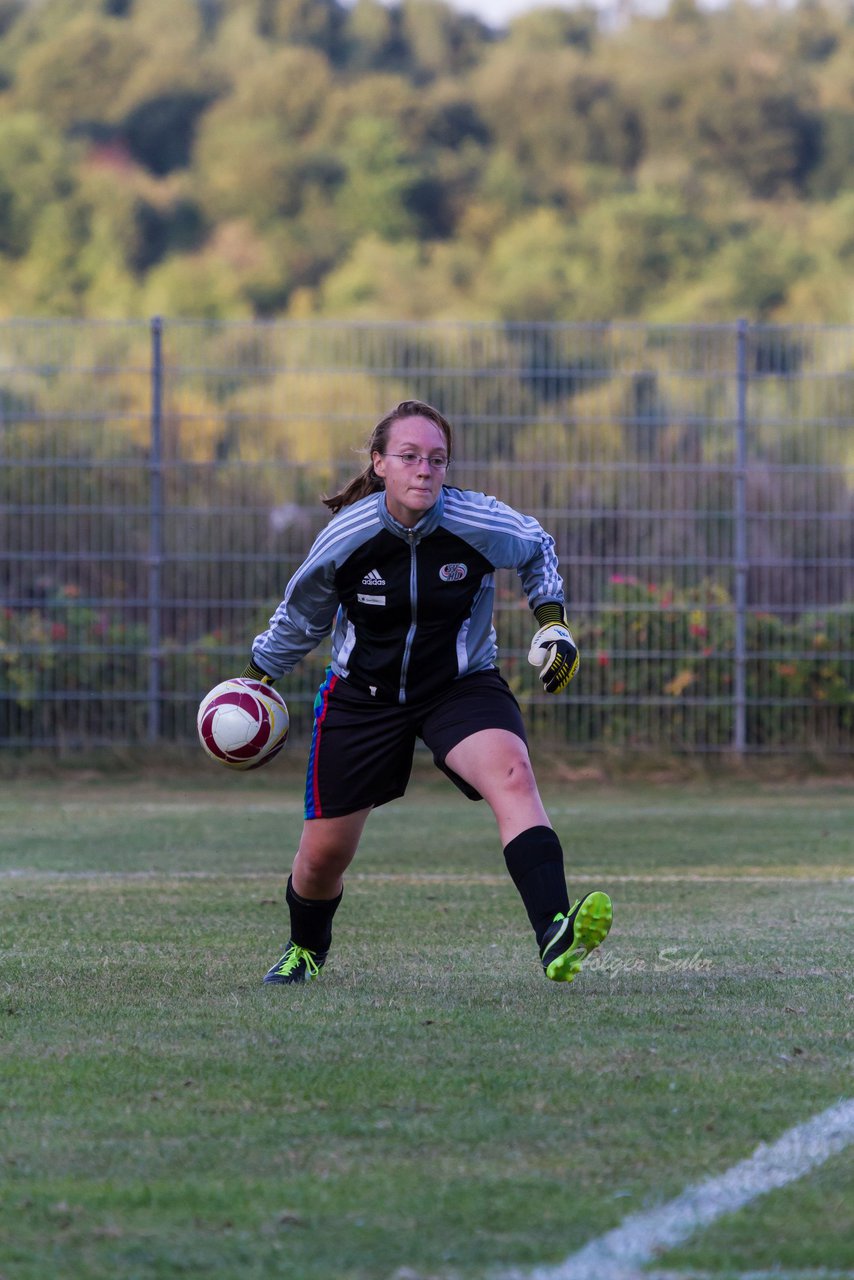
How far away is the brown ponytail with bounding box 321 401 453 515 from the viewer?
5.49 meters

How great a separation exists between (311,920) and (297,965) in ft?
0.46

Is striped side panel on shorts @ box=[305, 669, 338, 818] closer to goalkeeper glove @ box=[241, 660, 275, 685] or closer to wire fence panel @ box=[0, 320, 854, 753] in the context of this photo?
goalkeeper glove @ box=[241, 660, 275, 685]

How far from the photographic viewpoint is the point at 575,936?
4902 mm

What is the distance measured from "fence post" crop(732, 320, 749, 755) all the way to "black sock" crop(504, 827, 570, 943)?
8.48 m

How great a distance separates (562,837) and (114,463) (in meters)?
5.28

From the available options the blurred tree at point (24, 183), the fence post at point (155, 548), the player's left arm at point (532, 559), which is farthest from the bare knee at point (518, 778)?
the blurred tree at point (24, 183)

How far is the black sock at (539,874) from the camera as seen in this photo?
5070mm

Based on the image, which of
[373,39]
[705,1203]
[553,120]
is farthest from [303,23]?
[705,1203]

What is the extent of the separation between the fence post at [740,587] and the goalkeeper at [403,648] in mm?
8030

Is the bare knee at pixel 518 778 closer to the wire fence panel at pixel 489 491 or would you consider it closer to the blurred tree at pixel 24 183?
the wire fence panel at pixel 489 491

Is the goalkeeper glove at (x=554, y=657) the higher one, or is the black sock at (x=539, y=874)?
the goalkeeper glove at (x=554, y=657)

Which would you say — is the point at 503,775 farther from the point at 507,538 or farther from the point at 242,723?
the point at 242,723

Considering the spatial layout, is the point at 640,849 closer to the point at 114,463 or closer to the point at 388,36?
the point at 114,463

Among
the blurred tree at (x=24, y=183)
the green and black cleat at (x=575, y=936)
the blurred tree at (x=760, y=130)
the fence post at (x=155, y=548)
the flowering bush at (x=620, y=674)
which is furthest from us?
the blurred tree at (x=24, y=183)
